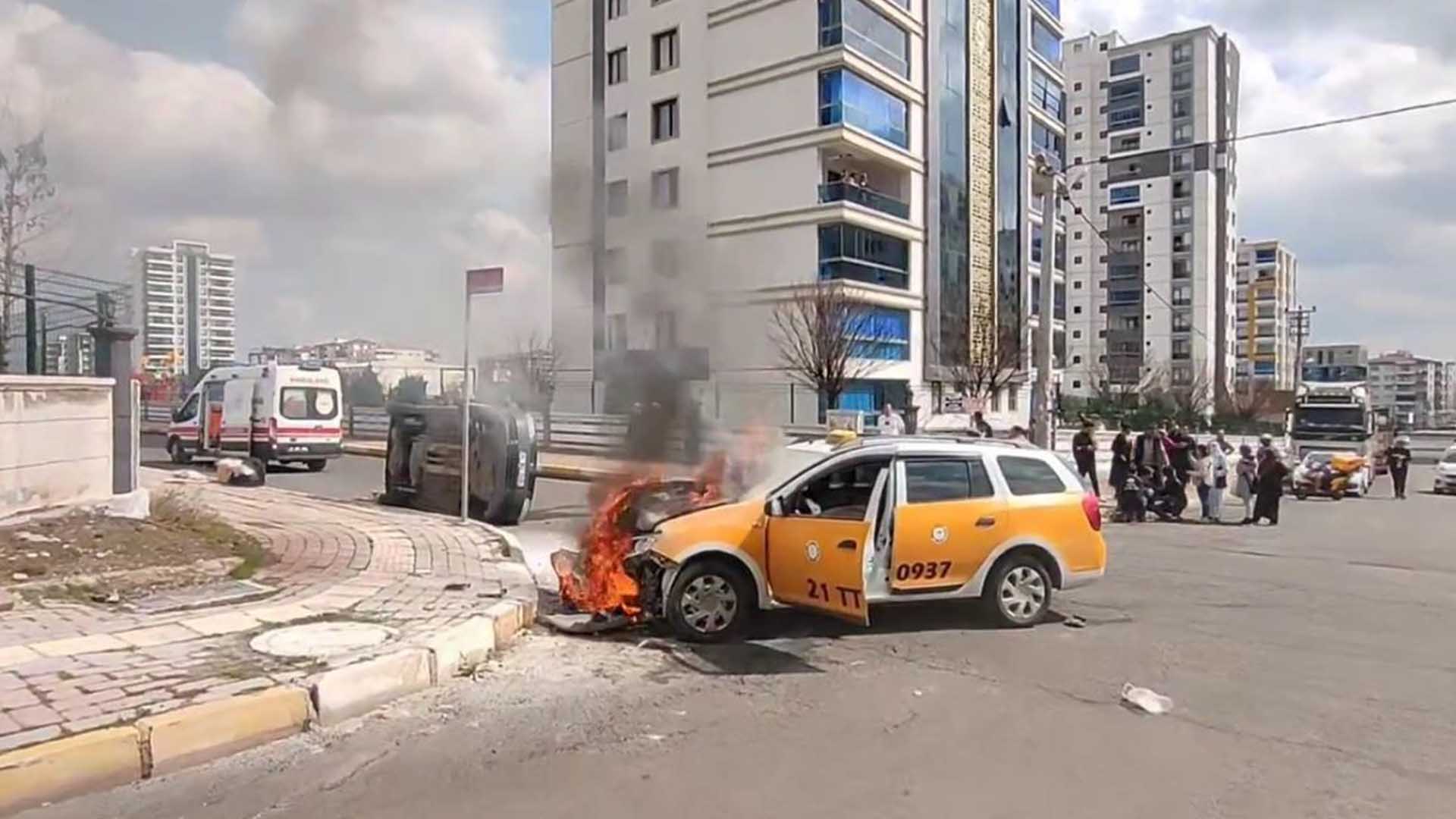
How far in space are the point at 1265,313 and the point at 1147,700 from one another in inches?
4012

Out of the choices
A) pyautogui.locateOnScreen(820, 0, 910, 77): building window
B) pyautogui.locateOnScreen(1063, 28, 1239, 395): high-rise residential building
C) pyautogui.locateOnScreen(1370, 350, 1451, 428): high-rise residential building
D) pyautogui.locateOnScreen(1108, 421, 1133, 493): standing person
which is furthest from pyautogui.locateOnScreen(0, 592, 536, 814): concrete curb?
pyautogui.locateOnScreen(1370, 350, 1451, 428): high-rise residential building

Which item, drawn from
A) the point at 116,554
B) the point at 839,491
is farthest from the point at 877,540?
the point at 116,554

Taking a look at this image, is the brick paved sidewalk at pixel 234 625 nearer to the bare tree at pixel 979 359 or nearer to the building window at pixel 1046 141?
the bare tree at pixel 979 359

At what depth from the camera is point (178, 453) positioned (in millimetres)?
23391

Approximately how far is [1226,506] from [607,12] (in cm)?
1703

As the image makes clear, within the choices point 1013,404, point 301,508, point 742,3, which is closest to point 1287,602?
point 301,508

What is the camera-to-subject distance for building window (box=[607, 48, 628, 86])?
13334mm

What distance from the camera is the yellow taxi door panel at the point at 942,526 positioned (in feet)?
24.5

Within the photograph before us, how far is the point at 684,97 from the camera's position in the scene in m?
19.5

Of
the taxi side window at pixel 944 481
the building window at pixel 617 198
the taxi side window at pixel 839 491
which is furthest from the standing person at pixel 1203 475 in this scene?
the taxi side window at pixel 839 491

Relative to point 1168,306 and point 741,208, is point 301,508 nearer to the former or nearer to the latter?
point 741,208

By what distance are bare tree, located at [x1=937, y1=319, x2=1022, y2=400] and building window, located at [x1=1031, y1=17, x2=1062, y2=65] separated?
52.6 feet

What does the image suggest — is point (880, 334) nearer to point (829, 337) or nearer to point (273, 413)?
point (829, 337)

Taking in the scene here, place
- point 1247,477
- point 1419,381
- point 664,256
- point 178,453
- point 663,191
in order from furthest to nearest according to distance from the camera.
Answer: point 1419,381 < point 178,453 < point 1247,477 < point 663,191 < point 664,256
